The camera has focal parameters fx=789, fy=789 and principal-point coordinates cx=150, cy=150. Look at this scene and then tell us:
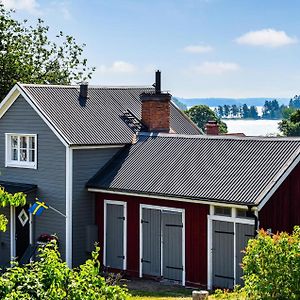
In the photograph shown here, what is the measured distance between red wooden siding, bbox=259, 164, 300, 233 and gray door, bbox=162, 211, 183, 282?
2900mm

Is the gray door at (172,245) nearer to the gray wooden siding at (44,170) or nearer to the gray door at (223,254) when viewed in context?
the gray door at (223,254)

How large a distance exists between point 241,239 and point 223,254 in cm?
82

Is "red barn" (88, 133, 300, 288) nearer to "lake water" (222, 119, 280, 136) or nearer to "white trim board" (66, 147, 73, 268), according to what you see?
"white trim board" (66, 147, 73, 268)

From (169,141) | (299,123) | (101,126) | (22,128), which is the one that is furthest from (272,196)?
(299,123)

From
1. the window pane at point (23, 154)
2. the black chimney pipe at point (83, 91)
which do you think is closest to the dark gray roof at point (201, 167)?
the black chimney pipe at point (83, 91)

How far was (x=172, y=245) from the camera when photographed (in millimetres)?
23984

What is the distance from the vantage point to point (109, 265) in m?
25.9

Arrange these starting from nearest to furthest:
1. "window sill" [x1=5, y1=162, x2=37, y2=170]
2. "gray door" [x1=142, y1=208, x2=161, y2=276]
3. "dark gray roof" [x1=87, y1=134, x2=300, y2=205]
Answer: "dark gray roof" [x1=87, y1=134, x2=300, y2=205]
"gray door" [x1=142, y1=208, x2=161, y2=276]
"window sill" [x1=5, y1=162, x2=37, y2=170]

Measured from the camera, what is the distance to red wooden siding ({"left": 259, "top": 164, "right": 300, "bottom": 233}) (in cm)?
2198

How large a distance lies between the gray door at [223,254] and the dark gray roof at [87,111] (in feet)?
19.3

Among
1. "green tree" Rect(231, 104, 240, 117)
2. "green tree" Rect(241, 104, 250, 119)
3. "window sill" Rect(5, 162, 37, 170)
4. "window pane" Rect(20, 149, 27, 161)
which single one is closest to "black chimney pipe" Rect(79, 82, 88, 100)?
"window pane" Rect(20, 149, 27, 161)

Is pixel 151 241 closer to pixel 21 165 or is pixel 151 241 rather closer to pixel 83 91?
pixel 21 165

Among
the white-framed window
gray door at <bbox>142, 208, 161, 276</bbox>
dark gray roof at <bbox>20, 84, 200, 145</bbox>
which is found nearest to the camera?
gray door at <bbox>142, 208, 161, 276</bbox>

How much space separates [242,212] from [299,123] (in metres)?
68.7
